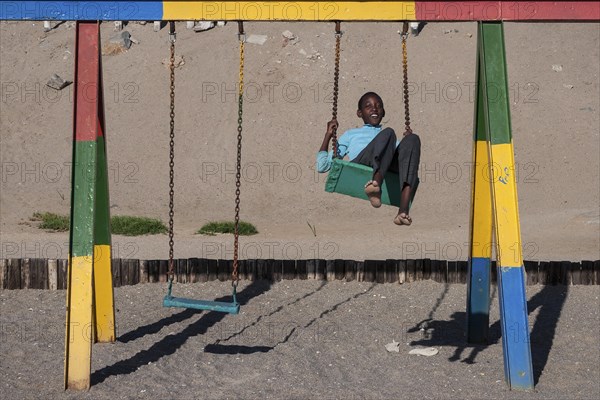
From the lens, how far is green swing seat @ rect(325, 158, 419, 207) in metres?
7.22

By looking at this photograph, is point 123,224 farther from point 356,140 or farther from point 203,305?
point 203,305

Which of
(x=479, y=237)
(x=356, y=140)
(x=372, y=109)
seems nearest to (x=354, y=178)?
(x=356, y=140)

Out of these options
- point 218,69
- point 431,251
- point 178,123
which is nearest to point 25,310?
point 431,251

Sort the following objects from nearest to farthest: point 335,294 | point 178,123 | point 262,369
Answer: point 262,369
point 335,294
point 178,123

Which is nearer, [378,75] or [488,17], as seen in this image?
[488,17]

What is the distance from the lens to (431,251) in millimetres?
11898

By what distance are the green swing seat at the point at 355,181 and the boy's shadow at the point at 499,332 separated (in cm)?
118

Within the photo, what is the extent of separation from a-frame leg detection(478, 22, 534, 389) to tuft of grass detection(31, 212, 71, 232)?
7.58 metres

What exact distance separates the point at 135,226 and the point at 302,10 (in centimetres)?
675

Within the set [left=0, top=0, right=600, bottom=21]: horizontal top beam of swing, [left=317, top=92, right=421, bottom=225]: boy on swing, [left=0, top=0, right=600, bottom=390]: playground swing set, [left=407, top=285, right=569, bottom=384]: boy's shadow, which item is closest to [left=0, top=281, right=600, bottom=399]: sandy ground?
[left=407, top=285, right=569, bottom=384]: boy's shadow

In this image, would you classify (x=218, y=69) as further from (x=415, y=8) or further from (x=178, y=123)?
(x=415, y=8)

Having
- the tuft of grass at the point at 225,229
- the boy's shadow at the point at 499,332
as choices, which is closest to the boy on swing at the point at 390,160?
the boy's shadow at the point at 499,332

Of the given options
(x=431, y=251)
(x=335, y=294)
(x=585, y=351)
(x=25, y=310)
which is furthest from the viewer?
(x=431, y=251)

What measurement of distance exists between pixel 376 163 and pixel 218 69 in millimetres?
10270
